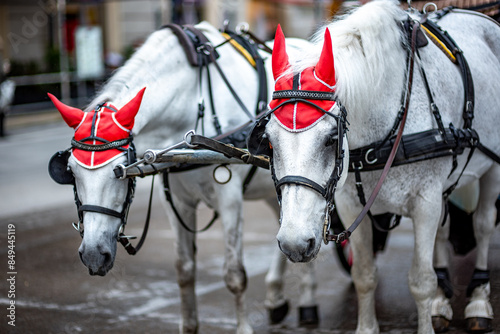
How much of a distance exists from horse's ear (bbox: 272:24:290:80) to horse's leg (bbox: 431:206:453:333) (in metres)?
1.92

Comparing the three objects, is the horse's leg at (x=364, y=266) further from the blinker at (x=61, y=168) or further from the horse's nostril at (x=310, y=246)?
the blinker at (x=61, y=168)

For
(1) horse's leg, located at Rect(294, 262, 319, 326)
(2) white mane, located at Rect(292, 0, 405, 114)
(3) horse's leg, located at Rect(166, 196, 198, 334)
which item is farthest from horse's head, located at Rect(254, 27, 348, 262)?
(1) horse's leg, located at Rect(294, 262, 319, 326)

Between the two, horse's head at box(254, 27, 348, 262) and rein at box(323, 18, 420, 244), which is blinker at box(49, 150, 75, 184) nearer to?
horse's head at box(254, 27, 348, 262)

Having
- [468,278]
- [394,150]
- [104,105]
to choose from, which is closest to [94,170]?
[104,105]

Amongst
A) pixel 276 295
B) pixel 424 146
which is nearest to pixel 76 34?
pixel 276 295

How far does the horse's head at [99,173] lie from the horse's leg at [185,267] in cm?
96

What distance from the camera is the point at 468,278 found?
570 cm

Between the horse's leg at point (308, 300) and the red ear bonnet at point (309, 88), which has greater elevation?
the red ear bonnet at point (309, 88)

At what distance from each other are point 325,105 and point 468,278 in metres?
3.38

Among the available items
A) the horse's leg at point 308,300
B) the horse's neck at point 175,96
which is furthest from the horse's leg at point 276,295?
the horse's neck at point 175,96

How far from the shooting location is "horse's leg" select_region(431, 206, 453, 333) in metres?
4.45

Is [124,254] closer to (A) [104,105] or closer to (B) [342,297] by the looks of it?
(B) [342,297]

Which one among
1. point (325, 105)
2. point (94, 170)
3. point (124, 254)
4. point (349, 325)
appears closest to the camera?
point (325, 105)

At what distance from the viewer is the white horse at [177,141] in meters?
3.49
